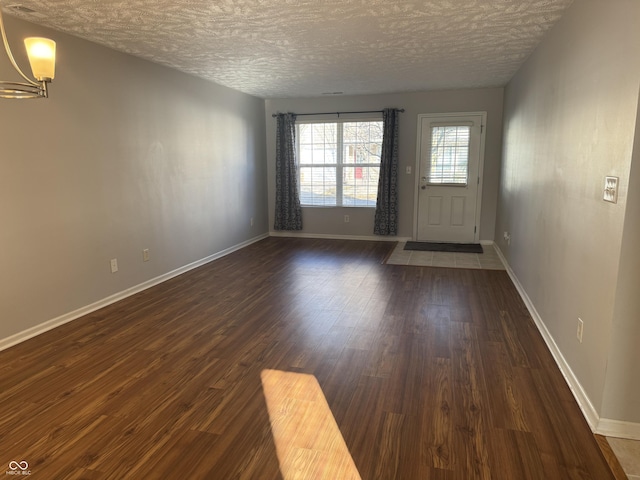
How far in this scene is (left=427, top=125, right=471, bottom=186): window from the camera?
21.1 feet

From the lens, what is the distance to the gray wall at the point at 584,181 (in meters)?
1.85

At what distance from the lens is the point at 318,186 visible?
7199 mm

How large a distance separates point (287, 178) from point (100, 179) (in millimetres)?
3711

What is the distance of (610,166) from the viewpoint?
1.96 m

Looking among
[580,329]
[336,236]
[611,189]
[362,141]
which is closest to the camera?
[611,189]

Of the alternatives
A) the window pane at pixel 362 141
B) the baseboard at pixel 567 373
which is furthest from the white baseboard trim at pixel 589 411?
the window pane at pixel 362 141

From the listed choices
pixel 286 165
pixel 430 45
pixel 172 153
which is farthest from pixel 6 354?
pixel 286 165

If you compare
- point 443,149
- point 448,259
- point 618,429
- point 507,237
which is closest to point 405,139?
point 443,149

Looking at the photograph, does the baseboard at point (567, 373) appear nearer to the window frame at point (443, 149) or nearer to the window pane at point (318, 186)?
the window frame at point (443, 149)

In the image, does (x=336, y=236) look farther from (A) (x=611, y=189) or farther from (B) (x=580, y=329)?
(A) (x=611, y=189)

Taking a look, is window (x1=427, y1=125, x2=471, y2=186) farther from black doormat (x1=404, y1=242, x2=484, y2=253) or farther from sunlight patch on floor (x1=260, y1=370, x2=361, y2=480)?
sunlight patch on floor (x1=260, y1=370, x2=361, y2=480)

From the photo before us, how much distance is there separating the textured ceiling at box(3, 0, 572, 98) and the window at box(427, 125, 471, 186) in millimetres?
1304

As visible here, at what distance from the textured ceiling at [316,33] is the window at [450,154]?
1.30 m

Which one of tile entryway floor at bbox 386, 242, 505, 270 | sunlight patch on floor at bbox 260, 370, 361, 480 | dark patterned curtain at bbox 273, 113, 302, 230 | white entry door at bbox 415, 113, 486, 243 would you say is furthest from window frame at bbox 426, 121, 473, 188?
sunlight patch on floor at bbox 260, 370, 361, 480
